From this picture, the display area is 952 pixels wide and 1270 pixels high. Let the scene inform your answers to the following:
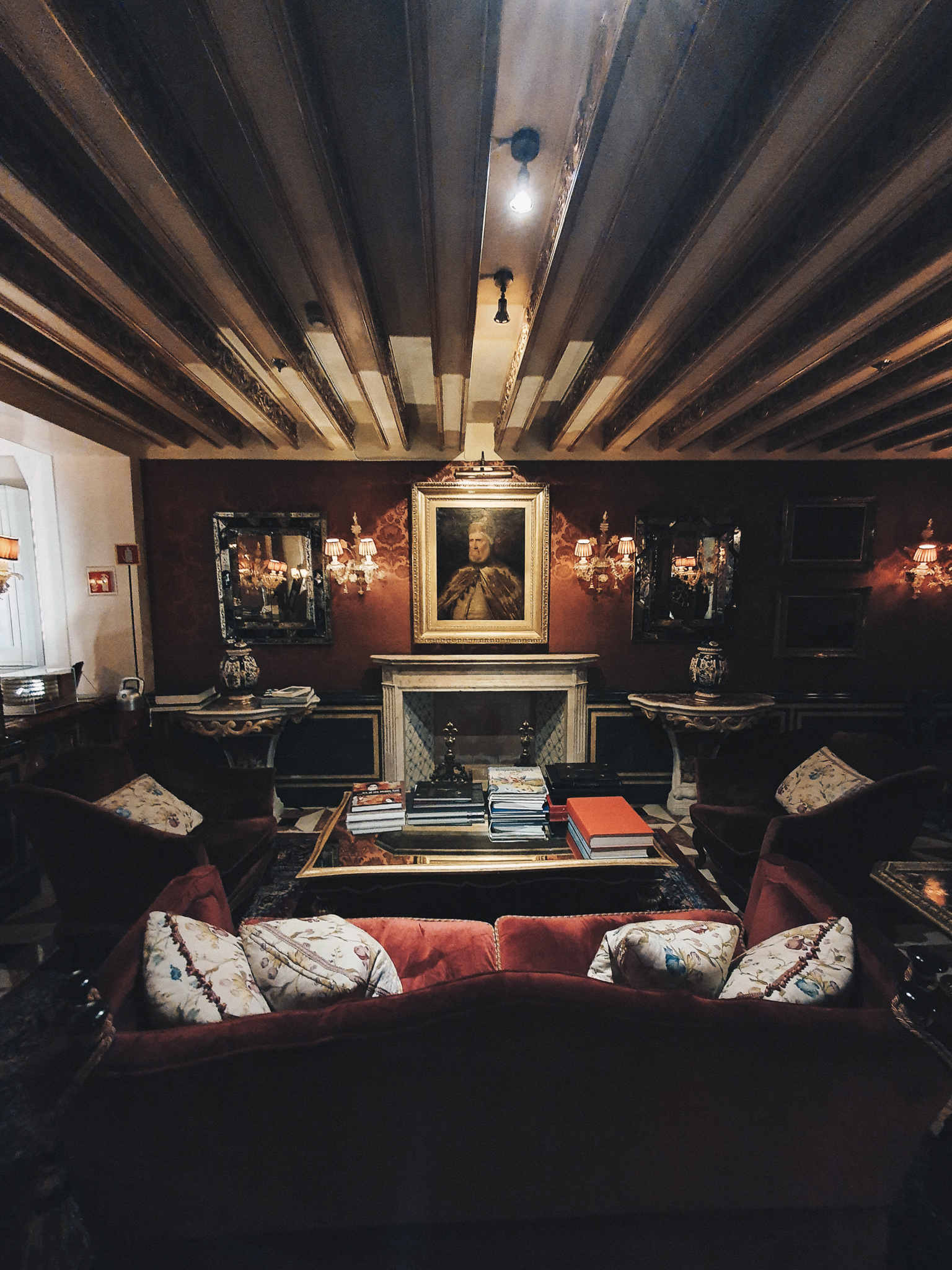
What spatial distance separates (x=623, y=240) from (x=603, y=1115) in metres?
2.52

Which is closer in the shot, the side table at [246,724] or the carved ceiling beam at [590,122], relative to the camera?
the carved ceiling beam at [590,122]

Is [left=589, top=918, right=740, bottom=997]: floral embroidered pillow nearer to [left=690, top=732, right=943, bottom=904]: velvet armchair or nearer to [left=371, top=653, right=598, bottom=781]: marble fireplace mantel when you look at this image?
[left=690, top=732, right=943, bottom=904]: velvet armchair

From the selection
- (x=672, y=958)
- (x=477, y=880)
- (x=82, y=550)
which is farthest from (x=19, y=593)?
(x=672, y=958)

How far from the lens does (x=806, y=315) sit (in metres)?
2.20

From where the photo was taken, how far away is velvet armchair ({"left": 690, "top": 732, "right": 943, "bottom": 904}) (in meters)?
2.21

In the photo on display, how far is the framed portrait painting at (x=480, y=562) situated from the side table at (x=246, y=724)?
1149mm

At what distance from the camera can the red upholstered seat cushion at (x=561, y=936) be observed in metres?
1.64

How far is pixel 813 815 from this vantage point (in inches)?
86.6

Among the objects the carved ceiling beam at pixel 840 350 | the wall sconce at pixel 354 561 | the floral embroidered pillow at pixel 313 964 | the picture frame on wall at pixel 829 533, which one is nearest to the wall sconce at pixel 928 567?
the picture frame on wall at pixel 829 533

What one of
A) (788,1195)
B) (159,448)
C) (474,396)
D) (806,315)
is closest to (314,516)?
(159,448)

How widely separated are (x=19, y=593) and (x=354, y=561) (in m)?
2.46

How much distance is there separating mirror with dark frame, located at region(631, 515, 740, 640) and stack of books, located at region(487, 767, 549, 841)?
208 cm

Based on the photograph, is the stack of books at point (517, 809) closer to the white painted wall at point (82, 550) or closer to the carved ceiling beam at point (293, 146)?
the carved ceiling beam at point (293, 146)

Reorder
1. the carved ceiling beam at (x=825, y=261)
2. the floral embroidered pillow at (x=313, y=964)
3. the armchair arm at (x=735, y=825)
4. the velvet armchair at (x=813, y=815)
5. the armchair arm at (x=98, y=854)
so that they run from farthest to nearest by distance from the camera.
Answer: the armchair arm at (x=735, y=825), the velvet armchair at (x=813, y=815), the armchair arm at (x=98, y=854), the carved ceiling beam at (x=825, y=261), the floral embroidered pillow at (x=313, y=964)
